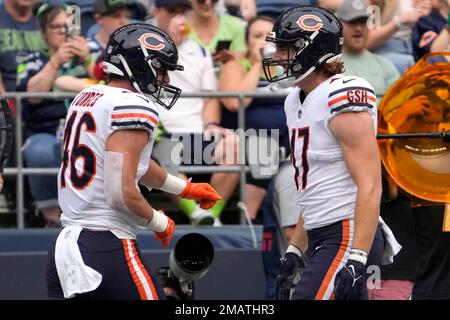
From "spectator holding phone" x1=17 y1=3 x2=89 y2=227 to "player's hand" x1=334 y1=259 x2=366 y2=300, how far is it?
3103 mm

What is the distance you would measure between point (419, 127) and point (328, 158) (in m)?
1.05

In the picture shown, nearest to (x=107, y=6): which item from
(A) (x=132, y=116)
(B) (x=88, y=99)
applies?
(B) (x=88, y=99)

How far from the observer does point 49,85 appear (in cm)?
806

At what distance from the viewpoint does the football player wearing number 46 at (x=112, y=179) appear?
5.33 meters

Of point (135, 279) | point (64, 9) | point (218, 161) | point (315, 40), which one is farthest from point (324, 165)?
point (64, 9)

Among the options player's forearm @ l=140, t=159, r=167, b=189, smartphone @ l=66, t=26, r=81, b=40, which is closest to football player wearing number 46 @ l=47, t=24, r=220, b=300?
player's forearm @ l=140, t=159, r=167, b=189

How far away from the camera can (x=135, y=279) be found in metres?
5.40

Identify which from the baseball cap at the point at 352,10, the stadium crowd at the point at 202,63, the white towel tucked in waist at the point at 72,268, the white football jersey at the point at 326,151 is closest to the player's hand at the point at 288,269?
the white football jersey at the point at 326,151

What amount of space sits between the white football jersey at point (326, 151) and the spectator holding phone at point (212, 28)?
2.98 meters

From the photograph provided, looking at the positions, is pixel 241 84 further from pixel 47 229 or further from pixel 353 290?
pixel 353 290

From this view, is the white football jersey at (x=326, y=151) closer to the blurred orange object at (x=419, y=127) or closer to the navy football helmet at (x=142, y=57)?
the navy football helmet at (x=142, y=57)

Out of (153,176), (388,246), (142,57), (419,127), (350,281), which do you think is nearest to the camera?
(350,281)

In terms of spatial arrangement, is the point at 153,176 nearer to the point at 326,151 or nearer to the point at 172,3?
the point at 326,151

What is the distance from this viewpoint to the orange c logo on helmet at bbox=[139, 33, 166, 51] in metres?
5.59
